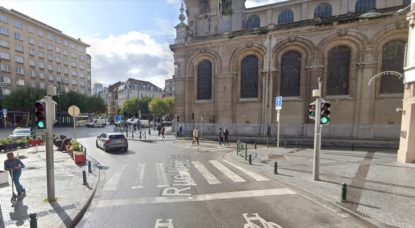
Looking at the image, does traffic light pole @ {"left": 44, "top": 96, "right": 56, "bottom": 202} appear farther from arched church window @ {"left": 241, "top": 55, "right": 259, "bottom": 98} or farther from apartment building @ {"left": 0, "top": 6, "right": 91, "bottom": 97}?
apartment building @ {"left": 0, "top": 6, "right": 91, "bottom": 97}

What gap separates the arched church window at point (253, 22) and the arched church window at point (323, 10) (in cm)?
730

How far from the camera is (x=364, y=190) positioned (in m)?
6.73

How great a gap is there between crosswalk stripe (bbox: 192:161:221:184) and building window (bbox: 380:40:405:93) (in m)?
19.6

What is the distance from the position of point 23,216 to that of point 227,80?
21656 millimetres

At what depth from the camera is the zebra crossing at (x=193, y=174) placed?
25.4 feet

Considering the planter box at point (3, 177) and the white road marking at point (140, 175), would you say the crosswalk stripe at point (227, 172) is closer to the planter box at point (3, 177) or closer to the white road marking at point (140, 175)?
the white road marking at point (140, 175)

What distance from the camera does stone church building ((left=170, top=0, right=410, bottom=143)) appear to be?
18906mm

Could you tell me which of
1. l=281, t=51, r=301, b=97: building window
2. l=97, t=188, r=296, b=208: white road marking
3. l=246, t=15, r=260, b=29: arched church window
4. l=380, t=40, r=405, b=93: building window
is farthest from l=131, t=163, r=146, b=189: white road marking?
l=246, t=15, r=260, b=29: arched church window

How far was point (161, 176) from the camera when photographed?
8.60m

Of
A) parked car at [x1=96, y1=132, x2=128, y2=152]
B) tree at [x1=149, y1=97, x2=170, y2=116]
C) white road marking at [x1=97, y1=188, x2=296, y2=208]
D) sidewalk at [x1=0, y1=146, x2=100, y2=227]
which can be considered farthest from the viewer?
tree at [x1=149, y1=97, x2=170, y2=116]

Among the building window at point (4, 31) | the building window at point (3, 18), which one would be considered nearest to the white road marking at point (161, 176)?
the building window at point (4, 31)

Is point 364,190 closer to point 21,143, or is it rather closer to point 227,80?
point 227,80

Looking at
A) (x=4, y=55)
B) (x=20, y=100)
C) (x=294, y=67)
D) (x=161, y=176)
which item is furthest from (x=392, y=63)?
(x=4, y=55)

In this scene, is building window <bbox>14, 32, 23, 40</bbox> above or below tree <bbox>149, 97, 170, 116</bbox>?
above
